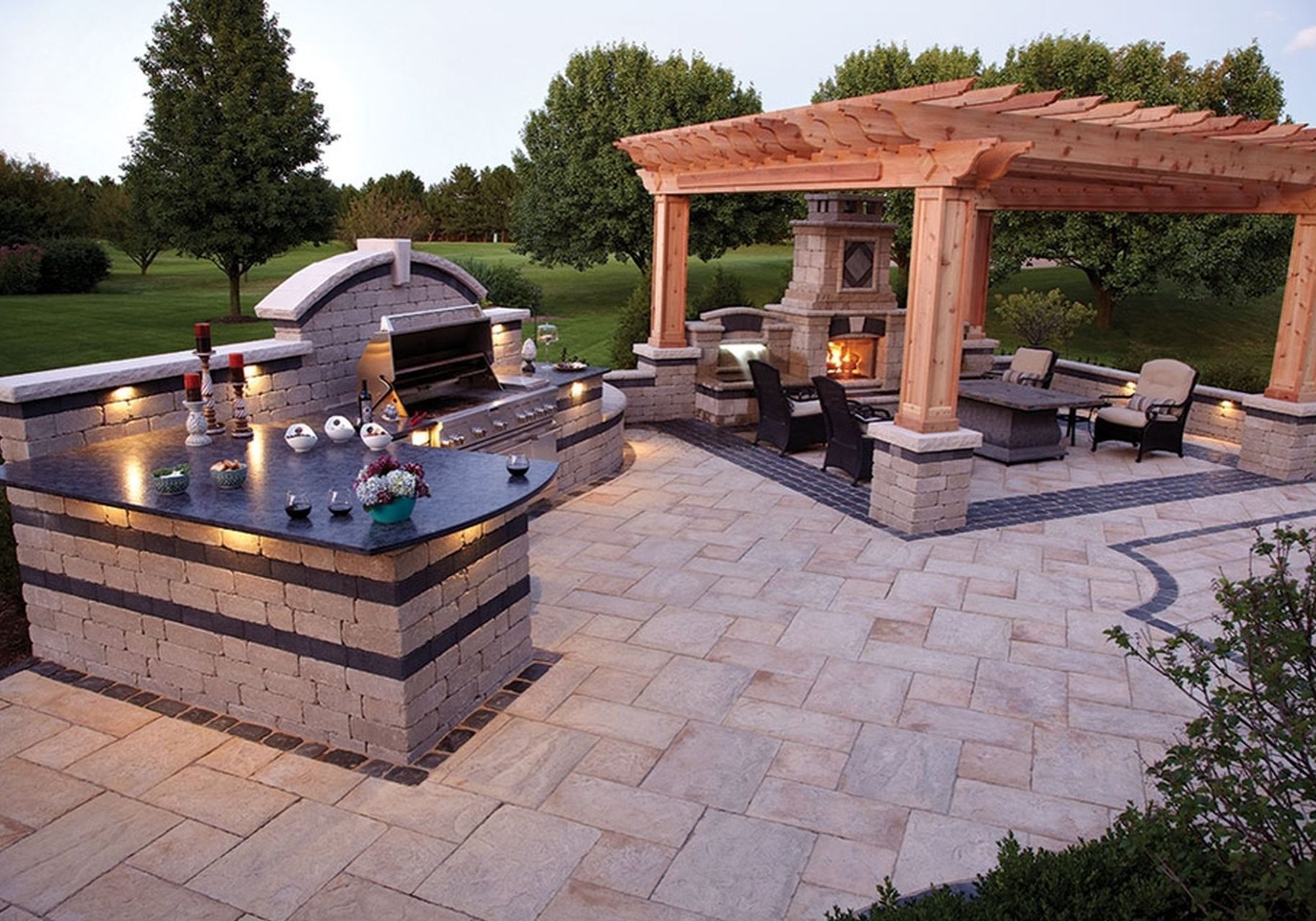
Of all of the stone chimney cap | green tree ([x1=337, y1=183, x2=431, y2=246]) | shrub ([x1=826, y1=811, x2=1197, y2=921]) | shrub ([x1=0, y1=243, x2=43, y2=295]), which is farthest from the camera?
shrub ([x1=0, y1=243, x2=43, y2=295])

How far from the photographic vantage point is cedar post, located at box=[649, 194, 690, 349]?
12.8 m

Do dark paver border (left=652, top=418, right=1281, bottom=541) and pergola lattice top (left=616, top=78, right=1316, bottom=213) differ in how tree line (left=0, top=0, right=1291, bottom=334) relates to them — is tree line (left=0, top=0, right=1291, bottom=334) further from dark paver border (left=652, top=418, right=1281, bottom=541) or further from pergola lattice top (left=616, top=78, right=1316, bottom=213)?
dark paver border (left=652, top=418, right=1281, bottom=541)

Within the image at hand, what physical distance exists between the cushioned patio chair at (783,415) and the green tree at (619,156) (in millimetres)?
13231

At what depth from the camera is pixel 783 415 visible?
1122cm

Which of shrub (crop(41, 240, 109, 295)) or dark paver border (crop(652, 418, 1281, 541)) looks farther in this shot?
shrub (crop(41, 240, 109, 295))

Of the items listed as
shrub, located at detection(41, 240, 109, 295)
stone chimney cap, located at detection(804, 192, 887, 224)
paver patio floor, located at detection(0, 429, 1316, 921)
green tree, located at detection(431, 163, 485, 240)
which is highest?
green tree, located at detection(431, 163, 485, 240)

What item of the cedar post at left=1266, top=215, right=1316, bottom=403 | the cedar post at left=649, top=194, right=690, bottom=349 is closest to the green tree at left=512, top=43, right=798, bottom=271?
the cedar post at left=649, top=194, right=690, bottom=349

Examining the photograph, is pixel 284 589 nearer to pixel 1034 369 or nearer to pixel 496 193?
pixel 1034 369

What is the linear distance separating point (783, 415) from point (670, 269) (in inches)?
119

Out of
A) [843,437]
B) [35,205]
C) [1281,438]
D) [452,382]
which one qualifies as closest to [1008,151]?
[843,437]

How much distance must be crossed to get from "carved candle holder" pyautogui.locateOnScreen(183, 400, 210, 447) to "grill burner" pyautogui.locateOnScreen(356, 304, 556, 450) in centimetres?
150

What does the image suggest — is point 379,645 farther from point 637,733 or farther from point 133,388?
point 133,388

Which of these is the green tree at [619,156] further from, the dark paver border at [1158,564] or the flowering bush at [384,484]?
the flowering bush at [384,484]

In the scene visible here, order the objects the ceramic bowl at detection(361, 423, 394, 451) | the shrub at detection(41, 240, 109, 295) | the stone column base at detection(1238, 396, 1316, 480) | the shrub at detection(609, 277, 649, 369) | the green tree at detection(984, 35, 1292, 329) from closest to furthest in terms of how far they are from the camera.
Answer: the ceramic bowl at detection(361, 423, 394, 451) → the stone column base at detection(1238, 396, 1316, 480) → the shrub at detection(609, 277, 649, 369) → the green tree at detection(984, 35, 1292, 329) → the shrub at detection(41, 240, 109, 295)
